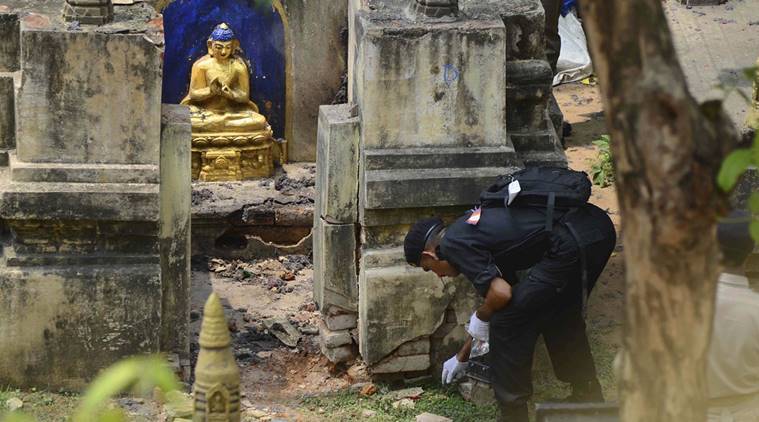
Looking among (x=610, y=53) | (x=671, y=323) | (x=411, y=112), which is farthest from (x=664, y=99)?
(x=411, y=112)

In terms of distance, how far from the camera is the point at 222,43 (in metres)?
11.0

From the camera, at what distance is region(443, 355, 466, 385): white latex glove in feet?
25.6

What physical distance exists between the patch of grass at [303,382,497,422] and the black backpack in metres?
1.30

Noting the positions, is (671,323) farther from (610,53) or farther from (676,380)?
(610,53)

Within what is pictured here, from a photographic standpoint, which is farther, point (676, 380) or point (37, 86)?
point (37, 86)

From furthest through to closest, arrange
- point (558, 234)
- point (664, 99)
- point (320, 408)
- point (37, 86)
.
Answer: point (320, 408), point (37, 86), point (558, 234), point (664, 99)

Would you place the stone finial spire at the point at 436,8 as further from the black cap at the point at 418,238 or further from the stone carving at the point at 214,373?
the stone carving at the point at 214,373

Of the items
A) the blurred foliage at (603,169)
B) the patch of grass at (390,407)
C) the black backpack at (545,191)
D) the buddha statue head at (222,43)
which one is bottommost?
the patch of grass at (390,407)

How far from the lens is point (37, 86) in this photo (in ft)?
24.6

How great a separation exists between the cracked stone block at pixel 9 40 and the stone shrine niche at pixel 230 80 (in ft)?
10.6

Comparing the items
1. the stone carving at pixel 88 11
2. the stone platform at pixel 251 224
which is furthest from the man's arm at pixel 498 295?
the stone platform at pixel 251 224

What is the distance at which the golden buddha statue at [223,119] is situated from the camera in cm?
1104

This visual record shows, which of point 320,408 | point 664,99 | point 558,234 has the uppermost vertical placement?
point 664,99

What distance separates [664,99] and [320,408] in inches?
185
